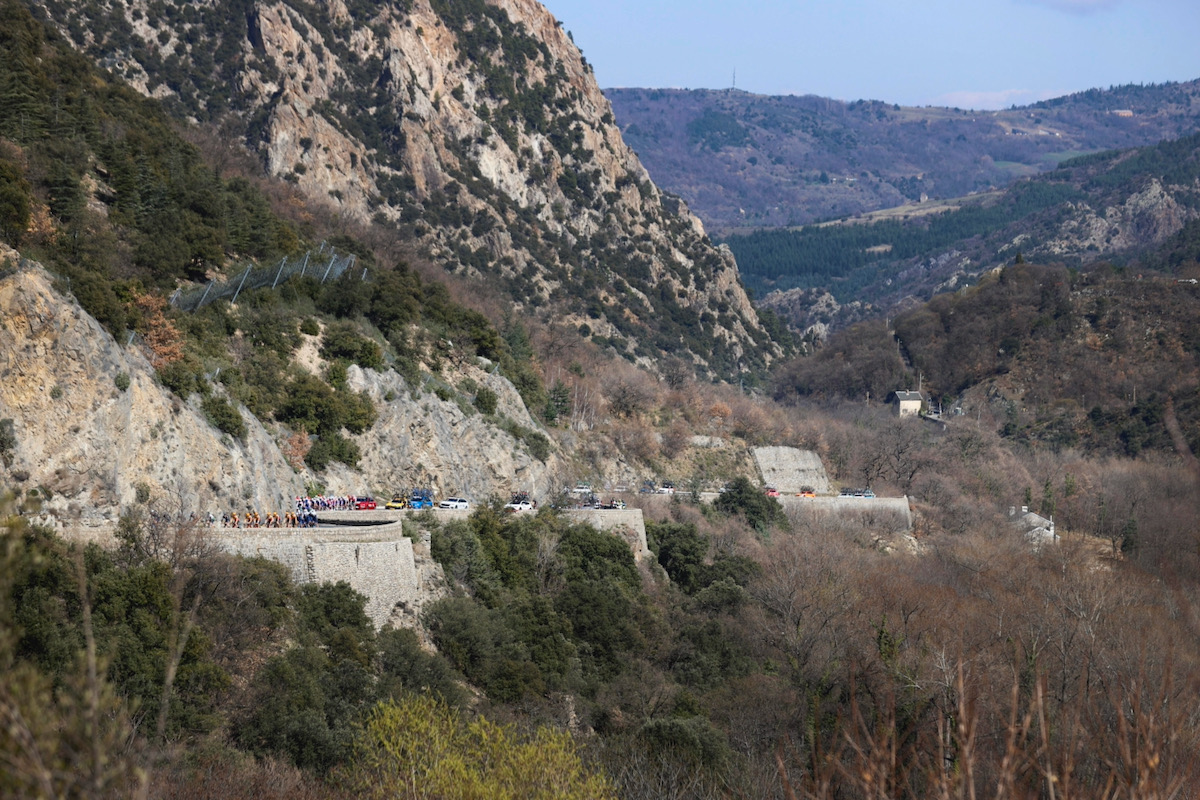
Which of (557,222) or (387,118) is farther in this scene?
(557,222)

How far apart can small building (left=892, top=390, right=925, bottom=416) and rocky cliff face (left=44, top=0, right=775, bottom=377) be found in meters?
17.7

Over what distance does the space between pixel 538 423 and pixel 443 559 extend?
2006 cm

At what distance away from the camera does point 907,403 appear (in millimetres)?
104750

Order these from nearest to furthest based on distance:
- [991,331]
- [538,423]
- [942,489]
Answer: [538,423]
[942,489]
[991,331]

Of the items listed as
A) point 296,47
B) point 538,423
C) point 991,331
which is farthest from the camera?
point 991,331

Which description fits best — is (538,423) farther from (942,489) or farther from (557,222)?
(557,222)

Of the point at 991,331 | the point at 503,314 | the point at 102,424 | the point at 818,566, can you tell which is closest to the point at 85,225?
the point at 102,424

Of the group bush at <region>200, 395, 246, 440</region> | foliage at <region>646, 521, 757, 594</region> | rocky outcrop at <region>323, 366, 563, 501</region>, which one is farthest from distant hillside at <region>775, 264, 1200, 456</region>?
bush at <region>200, 395, 246, 440</region>

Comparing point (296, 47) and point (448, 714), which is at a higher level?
point (296, 47)

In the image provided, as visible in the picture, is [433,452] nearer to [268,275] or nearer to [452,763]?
[268,275]

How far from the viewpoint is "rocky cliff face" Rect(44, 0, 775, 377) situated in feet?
295

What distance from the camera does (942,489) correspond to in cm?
7600

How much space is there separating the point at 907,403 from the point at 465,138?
46.8 m

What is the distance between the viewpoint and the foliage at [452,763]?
23.0 metres
